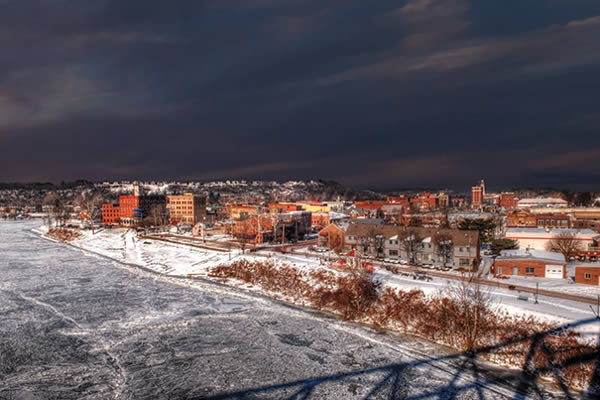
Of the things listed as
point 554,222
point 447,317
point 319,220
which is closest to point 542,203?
point 554,222

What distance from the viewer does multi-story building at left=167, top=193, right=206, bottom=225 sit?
9325cm

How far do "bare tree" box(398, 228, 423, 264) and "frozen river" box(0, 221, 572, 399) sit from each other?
50.7ft

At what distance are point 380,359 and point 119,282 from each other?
25475 millimetres

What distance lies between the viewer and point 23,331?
72.8 feet

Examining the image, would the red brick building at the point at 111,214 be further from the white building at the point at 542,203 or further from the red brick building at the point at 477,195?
the red brick building at the point at 477,195

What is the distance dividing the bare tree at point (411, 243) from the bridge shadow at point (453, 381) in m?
18.7

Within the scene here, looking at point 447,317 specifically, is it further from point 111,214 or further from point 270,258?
point 111,214

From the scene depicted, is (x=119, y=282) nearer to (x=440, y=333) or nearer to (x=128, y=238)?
(x=440, y=333)

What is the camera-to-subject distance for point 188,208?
93.9 meters

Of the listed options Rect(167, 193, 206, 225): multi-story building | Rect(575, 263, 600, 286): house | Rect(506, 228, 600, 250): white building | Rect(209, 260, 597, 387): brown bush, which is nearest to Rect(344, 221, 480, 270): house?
Rect(575, 263, 600, 286): house

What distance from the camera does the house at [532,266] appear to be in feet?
101

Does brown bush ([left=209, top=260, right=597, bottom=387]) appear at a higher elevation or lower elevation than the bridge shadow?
higher

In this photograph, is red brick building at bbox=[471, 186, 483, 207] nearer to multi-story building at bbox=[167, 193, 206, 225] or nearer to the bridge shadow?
multi-story building at bbox=[167, 193, 206, 225]

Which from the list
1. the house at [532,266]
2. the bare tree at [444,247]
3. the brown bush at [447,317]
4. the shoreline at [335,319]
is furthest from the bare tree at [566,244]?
the shoreline at [335,319]
